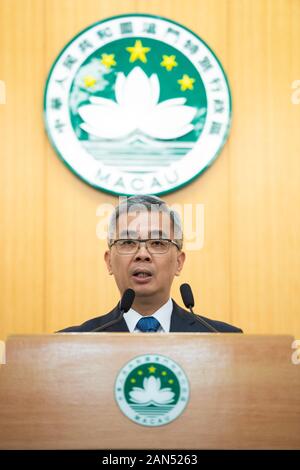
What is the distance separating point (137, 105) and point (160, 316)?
1.15 meters

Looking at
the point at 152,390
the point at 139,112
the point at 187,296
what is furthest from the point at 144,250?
the point at 139,112

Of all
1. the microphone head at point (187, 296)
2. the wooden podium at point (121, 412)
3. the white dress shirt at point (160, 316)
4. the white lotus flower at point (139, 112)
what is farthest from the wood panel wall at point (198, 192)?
the wooden podium at point (121, 412)

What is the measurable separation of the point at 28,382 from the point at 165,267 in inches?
35.4

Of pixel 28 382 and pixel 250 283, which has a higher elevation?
pixel 250 283

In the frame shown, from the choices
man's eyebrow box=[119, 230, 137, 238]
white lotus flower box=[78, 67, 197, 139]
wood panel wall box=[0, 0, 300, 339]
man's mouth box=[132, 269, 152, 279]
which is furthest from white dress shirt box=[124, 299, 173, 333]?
white lotus flower box=[78, 67, 197, 139]

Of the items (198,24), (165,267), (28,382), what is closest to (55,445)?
(28,382)

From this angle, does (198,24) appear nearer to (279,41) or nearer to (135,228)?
(279,41)

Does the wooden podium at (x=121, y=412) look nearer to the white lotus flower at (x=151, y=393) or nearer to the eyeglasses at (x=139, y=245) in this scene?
the white lotus flower at (x=151, y=393)

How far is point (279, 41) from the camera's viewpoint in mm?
3105

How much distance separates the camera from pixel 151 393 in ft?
4.61

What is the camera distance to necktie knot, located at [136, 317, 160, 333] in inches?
85.5

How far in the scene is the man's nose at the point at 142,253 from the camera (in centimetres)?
219

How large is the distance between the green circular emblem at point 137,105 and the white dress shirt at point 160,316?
0.83 meters

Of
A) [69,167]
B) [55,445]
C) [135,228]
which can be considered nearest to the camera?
[55,445]
